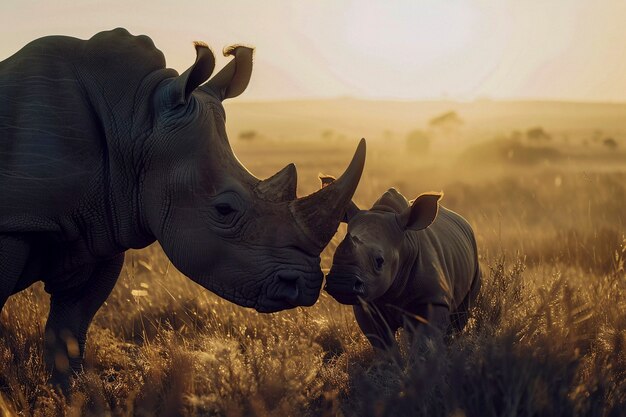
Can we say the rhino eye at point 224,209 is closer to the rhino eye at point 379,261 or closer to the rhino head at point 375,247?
the rhino head at point 375,247

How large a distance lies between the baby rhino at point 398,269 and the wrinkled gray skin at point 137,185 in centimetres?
35

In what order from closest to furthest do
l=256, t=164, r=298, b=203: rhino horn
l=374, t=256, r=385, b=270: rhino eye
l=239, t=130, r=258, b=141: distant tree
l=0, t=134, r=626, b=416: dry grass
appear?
l=0, t=134, r=626, b=416: dry grass < l=256, t=164, r=298, b=203: rhino horn < l=374, t=256, r=385, b=270: rhino eye < l=239, t=130, r=258, b=141: distant tree

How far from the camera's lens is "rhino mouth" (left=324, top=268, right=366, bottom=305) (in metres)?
4.80

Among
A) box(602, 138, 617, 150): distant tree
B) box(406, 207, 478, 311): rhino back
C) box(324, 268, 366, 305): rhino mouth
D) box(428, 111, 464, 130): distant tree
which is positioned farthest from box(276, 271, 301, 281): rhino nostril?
box(428, 111, 464, 130): distant tree

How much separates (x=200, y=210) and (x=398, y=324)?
59.8 inches

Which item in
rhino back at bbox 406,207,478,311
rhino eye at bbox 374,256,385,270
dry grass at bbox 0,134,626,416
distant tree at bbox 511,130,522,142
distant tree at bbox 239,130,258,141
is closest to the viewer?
dry grass at bbox 0,134,626,416

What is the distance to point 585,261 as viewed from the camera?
25.8 feet

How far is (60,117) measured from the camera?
15.2 ft

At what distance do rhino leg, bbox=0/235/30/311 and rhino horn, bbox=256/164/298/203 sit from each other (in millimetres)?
1116

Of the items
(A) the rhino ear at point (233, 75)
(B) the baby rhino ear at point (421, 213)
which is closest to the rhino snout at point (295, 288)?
(B) the baby rhino ear at point (421, 213)

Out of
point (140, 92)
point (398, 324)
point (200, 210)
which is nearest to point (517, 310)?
point (398, 324)

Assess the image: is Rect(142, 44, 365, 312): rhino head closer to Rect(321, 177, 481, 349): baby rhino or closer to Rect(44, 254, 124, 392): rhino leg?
Rect(321, 177, 481, 349): baby rhino

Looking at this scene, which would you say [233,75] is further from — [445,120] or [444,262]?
[445,120]

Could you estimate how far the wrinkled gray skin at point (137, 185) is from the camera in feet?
14.8
